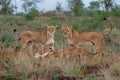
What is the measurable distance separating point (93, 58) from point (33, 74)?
2.20 meters

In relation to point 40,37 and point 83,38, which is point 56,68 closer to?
point 83,38

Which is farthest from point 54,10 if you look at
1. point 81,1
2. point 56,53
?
point 56,53

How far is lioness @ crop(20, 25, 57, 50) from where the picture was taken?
45.4 ft

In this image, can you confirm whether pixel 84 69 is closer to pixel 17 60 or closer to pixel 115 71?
pixel 115 71

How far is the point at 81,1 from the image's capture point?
127 feet

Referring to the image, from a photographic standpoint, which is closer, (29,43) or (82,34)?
(82,34)

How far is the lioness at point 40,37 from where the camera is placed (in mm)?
13836

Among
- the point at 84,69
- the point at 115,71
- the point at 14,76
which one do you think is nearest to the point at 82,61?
the point at 84,69

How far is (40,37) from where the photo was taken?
14242 mm

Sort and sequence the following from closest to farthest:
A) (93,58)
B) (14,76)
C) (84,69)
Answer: (14,76) < (84,69) < (93,58)

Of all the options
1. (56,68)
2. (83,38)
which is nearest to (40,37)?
(83,38)

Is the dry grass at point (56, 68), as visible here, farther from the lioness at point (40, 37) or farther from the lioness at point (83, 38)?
the lioness at point (40, 37)

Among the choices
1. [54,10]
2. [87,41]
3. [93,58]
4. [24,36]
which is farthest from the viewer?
[54,10]

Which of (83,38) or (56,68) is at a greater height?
(83,38)
